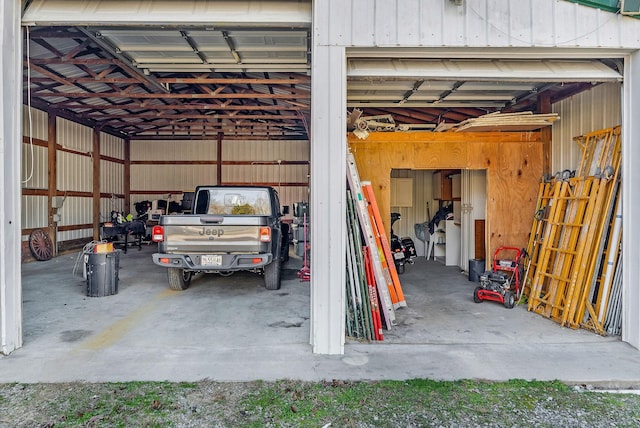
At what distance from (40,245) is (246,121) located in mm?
6596

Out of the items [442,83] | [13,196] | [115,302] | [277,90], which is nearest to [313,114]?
[442,83]

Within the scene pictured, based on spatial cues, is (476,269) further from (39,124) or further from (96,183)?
(96,183)

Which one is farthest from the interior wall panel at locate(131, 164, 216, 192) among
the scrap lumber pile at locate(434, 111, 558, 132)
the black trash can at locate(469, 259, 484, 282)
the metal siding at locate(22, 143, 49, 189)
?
the scrap lumber pile at locate(434, 111, 558, 132)

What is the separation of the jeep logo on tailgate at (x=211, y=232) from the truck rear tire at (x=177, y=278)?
112cm

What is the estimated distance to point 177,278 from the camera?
5.70m

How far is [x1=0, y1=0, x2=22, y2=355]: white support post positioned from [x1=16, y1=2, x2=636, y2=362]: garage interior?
0.21m

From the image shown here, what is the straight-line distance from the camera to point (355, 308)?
3.69 metres

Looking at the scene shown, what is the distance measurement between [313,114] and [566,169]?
4230mm

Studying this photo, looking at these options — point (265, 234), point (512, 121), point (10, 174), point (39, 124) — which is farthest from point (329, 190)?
point (39, 124)

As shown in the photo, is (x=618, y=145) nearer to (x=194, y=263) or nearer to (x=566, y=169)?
(x=566, y=169)

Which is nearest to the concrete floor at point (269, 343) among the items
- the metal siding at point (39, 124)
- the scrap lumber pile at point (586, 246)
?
the scrap lumber pile at point (586, 246)

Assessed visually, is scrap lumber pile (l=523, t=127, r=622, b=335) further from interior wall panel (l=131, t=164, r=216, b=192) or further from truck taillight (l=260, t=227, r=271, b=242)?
interior wall panel (l=131, t=164, r=216, b=192)

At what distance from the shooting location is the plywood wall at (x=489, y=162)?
6.00 metres

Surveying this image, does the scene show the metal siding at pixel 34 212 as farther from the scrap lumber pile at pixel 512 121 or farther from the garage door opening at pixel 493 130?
the scrap lumber pile at pixel 512 121
